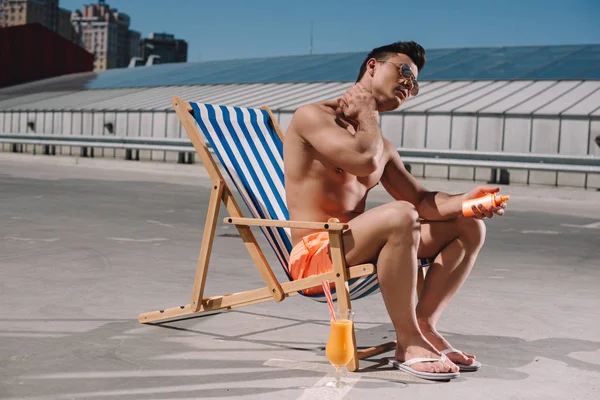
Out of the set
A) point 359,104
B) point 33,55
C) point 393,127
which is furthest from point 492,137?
point 33,55

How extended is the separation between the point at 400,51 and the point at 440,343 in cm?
142

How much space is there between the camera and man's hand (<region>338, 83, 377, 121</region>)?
4082 millimetres

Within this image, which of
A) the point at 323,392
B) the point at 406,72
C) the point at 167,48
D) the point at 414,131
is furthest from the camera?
the point at 167,48

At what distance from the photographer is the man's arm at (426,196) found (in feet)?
14.1

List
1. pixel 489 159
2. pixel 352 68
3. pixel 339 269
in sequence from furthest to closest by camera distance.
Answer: pixel 352 68
pixel 489 159
pixel 339 269

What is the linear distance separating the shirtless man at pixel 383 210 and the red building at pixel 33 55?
46.6 m

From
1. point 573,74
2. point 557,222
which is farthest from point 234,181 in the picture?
point 573,74

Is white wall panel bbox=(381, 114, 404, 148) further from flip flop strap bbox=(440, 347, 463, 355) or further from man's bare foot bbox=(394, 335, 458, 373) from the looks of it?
man's bare foot bbox=(394, 335, 458, 373)

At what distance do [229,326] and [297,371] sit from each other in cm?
104

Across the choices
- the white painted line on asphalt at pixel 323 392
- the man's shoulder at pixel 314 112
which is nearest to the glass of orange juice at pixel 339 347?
the white painted line on asphalt at pixel 323 392

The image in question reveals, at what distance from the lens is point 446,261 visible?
4191mm

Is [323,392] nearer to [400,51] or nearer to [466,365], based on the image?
[466,365]

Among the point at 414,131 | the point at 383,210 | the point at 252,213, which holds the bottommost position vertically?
the point at 252,213

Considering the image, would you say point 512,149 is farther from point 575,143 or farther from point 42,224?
point 42,224
